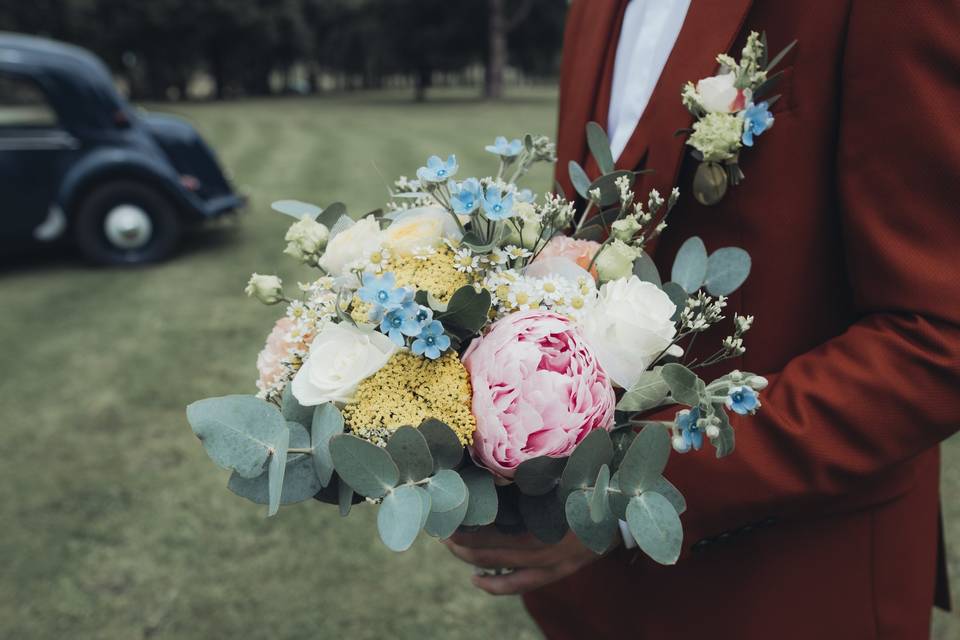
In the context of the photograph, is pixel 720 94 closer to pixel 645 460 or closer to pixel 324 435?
pixel 645 460

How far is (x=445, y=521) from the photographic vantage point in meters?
0.89

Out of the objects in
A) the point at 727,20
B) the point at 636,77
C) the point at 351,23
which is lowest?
the point at 351,23

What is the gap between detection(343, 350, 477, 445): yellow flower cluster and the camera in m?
0.91

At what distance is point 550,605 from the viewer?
62.9 inches

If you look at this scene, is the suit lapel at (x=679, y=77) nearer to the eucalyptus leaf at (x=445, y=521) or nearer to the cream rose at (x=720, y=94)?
the cream rose at (x=720, y=94)

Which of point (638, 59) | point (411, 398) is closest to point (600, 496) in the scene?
point (411, 398)

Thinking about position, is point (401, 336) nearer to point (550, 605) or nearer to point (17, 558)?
point (550, 605)

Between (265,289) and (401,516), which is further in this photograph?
(265,289)

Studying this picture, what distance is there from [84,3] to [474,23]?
56.6 feet

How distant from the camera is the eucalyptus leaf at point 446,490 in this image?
87cm

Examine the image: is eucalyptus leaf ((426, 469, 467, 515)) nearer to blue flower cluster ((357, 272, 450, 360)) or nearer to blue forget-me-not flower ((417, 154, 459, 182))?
blue flower cluster ((357, 272, 450, 360))

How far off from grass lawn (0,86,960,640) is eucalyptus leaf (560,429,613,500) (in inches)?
85.6

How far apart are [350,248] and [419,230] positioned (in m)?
0.10

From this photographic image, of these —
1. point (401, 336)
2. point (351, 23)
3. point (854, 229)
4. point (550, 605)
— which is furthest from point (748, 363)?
point (351, 23)
